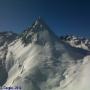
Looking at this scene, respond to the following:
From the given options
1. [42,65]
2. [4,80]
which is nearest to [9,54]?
[4,80]

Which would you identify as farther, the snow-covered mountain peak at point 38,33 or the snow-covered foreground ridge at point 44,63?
the snow-covered mountain peak at point 38,33

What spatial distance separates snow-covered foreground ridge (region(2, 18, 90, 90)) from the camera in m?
110

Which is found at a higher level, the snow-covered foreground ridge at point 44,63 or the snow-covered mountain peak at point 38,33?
the snow-covered mountain peak at point 38,33

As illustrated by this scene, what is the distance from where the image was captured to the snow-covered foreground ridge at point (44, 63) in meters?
110

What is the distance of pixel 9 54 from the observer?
148250mm

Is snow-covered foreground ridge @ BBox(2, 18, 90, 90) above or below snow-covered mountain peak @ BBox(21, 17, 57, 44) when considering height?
below

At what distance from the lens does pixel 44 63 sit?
123375mm

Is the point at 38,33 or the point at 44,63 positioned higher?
the point at 38,33

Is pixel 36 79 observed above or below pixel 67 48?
below

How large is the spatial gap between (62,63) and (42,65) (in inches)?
335

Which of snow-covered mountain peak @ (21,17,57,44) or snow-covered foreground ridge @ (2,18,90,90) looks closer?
snow-covered foreground ridge @ (2,18,90,90)

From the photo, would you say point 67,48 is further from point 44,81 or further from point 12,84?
point 12,84

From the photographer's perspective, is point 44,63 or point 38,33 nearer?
point 44,63

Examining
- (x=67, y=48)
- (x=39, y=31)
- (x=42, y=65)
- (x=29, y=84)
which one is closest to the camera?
(x=29, y=84)
